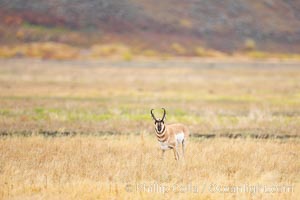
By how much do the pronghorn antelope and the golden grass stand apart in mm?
364

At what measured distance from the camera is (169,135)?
14930mm

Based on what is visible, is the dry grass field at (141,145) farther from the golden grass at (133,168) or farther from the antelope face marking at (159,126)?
the antelope face marking at (159,126)

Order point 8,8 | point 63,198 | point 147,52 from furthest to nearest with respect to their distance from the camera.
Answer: point 8,8, point 147,52, point 63,198

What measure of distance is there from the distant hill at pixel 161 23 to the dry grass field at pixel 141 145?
58.2m

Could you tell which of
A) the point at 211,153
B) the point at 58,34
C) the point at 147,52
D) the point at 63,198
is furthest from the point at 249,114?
the point at 58,34

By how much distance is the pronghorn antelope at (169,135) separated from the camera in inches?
574

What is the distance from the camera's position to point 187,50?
9362 centimetres

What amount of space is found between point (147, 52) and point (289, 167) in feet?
246

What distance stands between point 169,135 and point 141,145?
8.09ft

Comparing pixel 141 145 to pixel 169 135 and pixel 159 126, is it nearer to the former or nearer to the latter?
pixel 169 135

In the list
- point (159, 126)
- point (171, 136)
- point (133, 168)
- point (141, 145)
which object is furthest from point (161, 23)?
point (133, 168)

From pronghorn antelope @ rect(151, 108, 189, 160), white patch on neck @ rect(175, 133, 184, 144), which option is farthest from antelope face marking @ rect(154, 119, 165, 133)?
white patch on neck @ rect(175, 133, 184, 144)

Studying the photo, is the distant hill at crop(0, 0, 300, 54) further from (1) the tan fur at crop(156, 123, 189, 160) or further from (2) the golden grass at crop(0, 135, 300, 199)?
(1) the tan fur at crop(156, 123, 189, 160)

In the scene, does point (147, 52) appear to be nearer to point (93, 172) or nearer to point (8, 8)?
point (8, 8)
